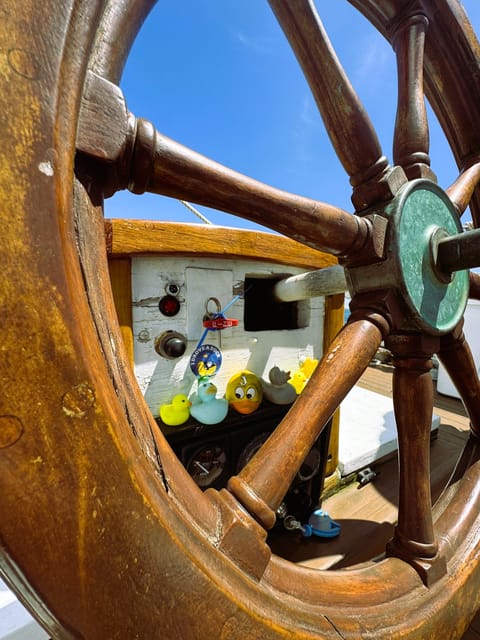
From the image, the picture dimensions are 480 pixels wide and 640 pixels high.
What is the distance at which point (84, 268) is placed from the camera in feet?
0.88

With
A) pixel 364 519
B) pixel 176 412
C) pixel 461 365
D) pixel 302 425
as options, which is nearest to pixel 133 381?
pixel 302 425

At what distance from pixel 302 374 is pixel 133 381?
791 mm

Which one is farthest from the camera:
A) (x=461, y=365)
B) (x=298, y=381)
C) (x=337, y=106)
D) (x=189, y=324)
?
(x=298, y=381)

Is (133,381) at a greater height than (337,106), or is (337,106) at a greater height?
(337,106)

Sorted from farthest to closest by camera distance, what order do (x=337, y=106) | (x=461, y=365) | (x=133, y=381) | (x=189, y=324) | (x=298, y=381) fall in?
(x=298, y=381) < (x=189, y=324) < (x=461, y=365) < (x=337, y=106) < (x=133, y=381)

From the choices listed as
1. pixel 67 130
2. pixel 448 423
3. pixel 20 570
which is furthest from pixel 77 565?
pixel 448 423

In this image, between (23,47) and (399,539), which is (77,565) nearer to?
(23,47)

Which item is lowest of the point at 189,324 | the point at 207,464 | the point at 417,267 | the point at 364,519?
the point at 364,519

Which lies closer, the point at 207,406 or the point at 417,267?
the point at 417,267

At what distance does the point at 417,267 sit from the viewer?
552 millimetres

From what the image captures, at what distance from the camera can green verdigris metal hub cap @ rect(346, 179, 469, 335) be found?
1.72 ft

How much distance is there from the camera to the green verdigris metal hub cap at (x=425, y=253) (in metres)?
0.53

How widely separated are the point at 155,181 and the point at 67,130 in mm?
139

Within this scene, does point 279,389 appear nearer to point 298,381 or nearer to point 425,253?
point 298,381
